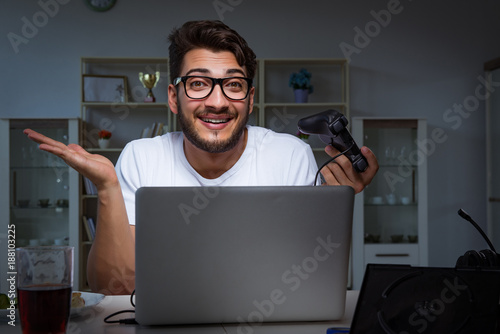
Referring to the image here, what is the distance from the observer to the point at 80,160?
1.14m

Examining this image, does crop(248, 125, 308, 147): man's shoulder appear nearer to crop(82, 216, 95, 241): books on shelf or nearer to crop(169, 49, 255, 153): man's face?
crop(169, 49, 255, 153): man's face

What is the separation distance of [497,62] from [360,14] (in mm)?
1141

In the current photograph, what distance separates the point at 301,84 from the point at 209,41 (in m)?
2.30

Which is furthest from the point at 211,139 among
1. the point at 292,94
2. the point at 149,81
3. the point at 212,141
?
the point at 292,94

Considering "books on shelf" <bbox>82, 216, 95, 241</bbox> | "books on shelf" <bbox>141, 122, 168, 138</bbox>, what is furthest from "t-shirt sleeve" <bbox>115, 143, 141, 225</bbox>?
"books on shelf" <bbox>82, 216, 95, 241</bbox>

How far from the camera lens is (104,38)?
415 centimetres

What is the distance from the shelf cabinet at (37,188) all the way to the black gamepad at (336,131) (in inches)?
113

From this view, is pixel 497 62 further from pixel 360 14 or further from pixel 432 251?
pixel 432 251

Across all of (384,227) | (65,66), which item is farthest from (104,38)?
(384,227)

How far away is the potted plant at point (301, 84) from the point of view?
4047mm

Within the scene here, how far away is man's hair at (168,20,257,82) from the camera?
1.81 m

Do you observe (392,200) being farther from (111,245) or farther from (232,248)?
(232,248)

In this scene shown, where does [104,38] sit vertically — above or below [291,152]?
above

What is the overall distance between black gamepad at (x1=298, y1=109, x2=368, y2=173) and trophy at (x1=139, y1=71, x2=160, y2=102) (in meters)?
2.77
